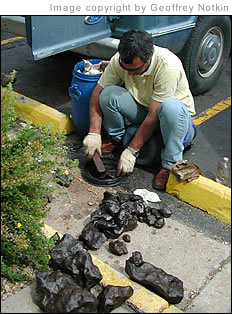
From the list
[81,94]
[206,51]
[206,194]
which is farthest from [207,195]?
[206,51]

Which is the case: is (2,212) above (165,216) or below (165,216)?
above

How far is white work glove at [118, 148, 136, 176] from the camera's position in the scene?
13.5 feet

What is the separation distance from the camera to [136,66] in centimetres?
380

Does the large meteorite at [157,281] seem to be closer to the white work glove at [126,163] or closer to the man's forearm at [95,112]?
the white work glove at [126,163]

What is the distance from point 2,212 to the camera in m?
2.70

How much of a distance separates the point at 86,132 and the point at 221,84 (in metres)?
2.67

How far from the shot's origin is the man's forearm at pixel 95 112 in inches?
171

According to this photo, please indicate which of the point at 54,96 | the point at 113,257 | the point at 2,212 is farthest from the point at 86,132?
the point at 2,212

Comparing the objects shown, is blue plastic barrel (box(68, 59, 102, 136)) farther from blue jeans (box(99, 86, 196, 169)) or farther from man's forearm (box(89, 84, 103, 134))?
blue jeans (box(99, 86, 196, 169))

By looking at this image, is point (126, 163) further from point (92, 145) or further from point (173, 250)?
point (173, 250)

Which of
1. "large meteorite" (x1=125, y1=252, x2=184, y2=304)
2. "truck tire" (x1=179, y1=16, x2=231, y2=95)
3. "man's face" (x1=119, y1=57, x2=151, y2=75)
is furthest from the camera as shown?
"truck tire" (x1=179, y1=16, x2=231, y2=95)

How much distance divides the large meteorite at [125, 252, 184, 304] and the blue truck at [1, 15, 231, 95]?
7.50 feet

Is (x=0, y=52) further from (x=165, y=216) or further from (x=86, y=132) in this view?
(x=165, y=216)

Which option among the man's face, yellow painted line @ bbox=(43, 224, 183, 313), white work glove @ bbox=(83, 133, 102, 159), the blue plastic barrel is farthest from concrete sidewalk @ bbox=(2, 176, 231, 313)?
the man's face
